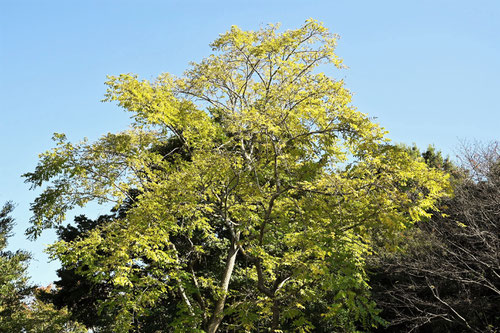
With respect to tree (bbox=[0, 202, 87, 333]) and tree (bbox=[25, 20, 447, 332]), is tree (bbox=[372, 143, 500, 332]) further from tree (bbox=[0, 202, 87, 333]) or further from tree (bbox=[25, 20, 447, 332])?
tree (bbox=[0, 202, 87, 333])

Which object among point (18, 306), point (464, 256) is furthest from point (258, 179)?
point (18, 306)

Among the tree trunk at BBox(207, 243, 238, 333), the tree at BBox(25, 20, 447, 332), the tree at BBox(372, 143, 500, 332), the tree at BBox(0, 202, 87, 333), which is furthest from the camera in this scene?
the tree at BBox(0, 202, 87, 333)

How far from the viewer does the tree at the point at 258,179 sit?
7.21 m

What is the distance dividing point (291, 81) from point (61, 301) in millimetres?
13679

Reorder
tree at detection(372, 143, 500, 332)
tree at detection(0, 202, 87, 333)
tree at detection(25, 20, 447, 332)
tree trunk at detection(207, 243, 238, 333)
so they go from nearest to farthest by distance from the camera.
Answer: tree at detection(25, 20, 447, 332) < tree trunk at detection(207, 243, 238, 333) < tree at detection(372, 143, 500, 332) < tree at detection(0, 202, 87, 333)

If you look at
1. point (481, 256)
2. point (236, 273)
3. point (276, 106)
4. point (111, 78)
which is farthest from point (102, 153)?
point (481, 256)

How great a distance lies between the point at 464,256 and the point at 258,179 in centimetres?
777

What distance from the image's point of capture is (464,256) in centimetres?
1248

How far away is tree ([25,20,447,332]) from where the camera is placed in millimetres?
7207

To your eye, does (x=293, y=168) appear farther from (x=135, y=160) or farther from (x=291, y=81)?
(x=135, y=160)

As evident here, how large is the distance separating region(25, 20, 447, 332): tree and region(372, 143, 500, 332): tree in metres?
4.44

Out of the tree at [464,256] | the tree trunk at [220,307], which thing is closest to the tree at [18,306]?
the tree trunk at [220,307]

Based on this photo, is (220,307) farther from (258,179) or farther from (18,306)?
(18,306)

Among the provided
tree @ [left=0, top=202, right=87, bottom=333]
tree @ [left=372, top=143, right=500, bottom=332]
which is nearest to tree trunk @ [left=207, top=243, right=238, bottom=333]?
tree @ [left=372, top=143, right=500, bottom=332]
